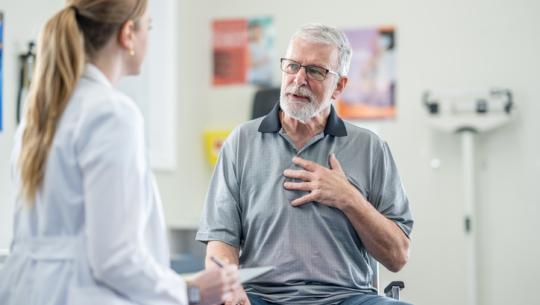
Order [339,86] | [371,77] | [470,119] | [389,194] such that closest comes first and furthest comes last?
[389,194], [339,86], [470,119], [371,77]

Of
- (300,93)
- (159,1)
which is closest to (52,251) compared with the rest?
(300,93)

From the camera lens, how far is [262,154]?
7.17 feet

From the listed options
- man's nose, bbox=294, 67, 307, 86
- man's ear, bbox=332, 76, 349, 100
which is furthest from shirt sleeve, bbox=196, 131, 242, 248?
man's ear, bbox=332, 76, 349, 100

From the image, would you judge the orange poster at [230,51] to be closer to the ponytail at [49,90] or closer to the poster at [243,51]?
the poster at [243,51]

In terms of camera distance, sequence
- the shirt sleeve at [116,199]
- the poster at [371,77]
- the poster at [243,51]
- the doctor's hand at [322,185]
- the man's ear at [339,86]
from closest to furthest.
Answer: the shirt sleeve at [116,199] → the doctor's hand at [322,185] → the man's ear at [339,86] → the poster at [371,77] → the poster at [243,51]

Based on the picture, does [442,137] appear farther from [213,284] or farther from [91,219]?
[91,219]

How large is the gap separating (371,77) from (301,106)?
7.73 feet

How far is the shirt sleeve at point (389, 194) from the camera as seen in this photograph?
2.13m

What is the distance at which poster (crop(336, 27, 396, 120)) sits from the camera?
4422 mm

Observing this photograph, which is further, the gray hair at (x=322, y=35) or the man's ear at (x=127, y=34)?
the gray hair at (x=322, y=35)

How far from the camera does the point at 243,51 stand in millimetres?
4668

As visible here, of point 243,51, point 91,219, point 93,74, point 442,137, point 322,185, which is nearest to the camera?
point 91,219

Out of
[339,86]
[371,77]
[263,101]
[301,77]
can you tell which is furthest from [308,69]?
[371,77]

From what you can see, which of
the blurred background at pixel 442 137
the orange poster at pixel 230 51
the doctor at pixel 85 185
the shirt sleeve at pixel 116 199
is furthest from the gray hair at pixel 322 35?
the orange poster at pixel 230 51
